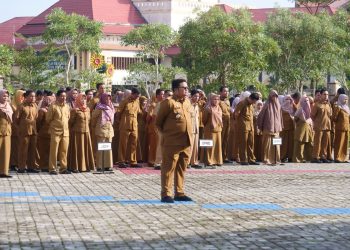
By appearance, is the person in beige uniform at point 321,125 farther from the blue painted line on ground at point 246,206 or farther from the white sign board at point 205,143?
the blue painted line on ground at point 246,206

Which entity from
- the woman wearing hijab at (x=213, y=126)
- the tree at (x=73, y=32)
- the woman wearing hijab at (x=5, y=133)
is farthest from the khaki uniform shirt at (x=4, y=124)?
the tree at (x=73, y=32)

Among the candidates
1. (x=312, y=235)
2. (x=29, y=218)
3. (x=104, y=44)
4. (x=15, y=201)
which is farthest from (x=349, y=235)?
(x=104, y=44)

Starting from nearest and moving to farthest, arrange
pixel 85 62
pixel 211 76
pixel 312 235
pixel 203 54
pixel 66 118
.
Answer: pixel 312 235
pixel 66 118
pixel 203 54
pixel 211 76
pixel 85 62

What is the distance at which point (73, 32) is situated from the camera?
218ft

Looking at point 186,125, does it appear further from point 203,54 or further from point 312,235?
point 203,54

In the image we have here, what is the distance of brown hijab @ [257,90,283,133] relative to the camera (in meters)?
25.9

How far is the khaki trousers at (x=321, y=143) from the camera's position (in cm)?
2730

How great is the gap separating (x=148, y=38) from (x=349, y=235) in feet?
190

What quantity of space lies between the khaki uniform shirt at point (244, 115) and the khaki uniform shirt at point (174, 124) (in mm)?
9201

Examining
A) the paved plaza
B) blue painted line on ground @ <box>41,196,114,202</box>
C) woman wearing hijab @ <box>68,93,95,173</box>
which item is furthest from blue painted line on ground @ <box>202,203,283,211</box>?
woman wearing hijab @ <box>68,93,95,173</box>

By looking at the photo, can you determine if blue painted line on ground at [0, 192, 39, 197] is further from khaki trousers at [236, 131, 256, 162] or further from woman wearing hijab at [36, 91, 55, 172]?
khaki trousers at [236, 131, 256, 162]

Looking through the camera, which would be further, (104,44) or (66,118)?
(104,44)

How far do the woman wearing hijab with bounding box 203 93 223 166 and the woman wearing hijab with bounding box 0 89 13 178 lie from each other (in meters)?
5.18

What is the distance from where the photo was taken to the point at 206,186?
1953 cm
